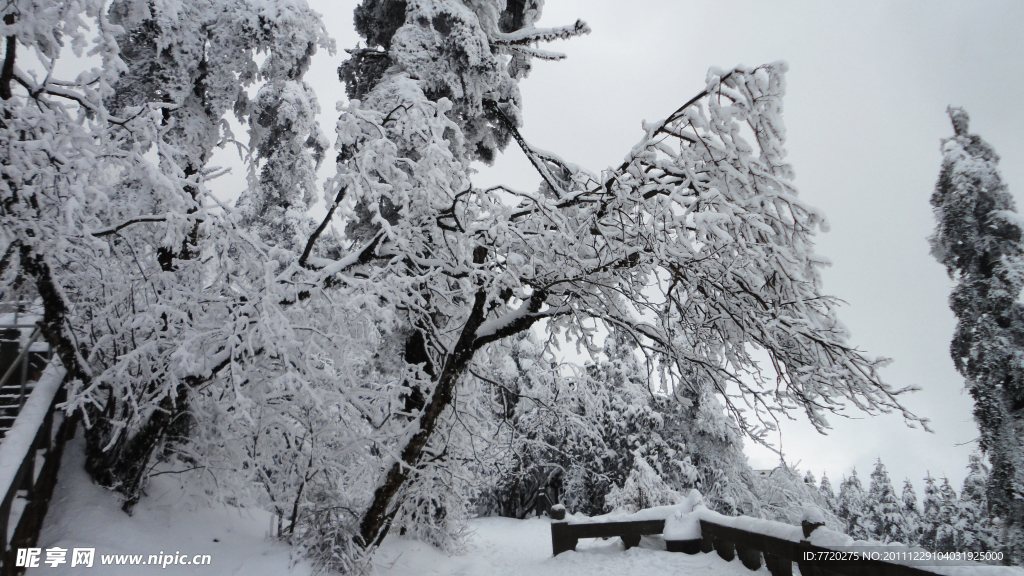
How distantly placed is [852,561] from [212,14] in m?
9.86

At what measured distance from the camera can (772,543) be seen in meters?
5.61

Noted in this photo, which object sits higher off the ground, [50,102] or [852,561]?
[50,102]

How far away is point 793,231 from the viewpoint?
3979mm

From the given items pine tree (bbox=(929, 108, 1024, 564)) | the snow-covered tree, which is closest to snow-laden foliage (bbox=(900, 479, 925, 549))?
pine tree (bbox=(929, 108, 1024, 564))

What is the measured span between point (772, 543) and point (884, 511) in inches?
1320

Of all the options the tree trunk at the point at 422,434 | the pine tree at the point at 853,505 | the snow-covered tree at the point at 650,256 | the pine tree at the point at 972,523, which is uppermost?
the snow-covered tree at the point at 650,256

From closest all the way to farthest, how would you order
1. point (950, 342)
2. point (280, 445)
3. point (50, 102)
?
point (50, 102) < point (280, 445) < point (950, 342)

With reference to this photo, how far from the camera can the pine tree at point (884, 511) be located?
92.4ft

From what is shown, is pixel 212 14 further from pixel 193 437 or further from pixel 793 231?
pixel 793 231

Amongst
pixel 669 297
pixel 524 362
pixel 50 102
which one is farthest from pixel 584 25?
pixel 524 362

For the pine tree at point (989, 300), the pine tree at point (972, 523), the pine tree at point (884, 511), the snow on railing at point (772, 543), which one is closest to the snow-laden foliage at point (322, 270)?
the snow on railing at point (772, 543)

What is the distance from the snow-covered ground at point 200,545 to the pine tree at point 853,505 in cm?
3148

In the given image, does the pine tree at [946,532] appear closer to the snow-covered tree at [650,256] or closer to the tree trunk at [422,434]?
the snow-covered tree at [650,256]

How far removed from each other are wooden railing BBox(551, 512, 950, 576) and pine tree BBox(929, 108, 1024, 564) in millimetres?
7380
